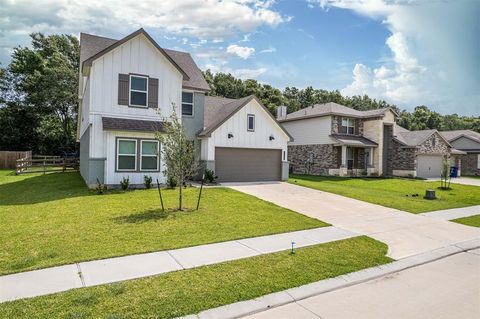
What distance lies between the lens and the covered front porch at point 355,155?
27.7m

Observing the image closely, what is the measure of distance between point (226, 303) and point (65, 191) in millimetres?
12874

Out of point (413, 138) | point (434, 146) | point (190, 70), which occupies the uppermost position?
point (190, 70)

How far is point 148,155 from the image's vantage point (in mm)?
16141

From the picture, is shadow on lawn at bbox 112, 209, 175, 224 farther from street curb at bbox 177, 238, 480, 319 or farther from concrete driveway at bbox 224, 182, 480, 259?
street curb at bbox 177, 238, 480, 319

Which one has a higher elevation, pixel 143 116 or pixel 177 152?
pixel 143 116

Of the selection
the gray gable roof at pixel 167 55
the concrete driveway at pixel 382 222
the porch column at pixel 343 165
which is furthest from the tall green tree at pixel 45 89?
the concrete driveway at pixel 382 222

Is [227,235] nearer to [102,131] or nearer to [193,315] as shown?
[193,315]

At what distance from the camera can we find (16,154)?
1208 inches

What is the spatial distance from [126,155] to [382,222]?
1169cm

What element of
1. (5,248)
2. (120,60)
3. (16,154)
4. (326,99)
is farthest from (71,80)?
(326,99)

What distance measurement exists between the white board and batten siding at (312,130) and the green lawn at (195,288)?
22.0 metres

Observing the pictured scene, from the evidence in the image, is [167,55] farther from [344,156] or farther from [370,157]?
[370,157]

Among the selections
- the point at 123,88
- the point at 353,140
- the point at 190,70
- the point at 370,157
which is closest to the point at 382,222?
the point at 123,88

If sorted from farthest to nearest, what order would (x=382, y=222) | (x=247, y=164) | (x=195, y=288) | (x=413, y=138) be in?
(x=413, y=138), (x=247, y=164), (x=382, y=222), (x=195, y=288)
